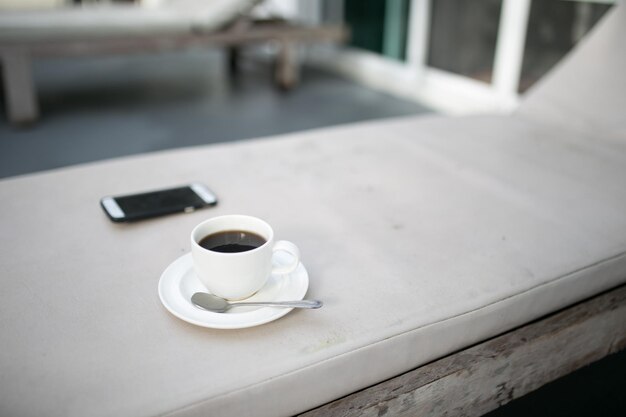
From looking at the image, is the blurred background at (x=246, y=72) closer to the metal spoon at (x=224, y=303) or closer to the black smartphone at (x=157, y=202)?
the black smartphone at (x=157, y=202)

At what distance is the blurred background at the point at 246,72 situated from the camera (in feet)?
8.39

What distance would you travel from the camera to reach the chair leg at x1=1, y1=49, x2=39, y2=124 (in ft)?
8.25

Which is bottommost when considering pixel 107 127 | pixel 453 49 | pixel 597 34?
pixel 107 127

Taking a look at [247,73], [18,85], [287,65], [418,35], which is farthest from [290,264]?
[247,73]

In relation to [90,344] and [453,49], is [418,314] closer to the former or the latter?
[90,344]

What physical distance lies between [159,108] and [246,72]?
105cm

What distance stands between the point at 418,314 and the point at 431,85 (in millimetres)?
2687

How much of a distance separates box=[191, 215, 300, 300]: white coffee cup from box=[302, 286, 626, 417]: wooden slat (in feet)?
0.59

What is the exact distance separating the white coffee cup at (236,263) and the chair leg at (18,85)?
2.23m

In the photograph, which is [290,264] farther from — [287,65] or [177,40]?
[287,65]

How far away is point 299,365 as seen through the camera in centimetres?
66

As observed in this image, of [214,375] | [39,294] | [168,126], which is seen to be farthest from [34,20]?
[214,375]

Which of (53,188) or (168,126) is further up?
(53,188)

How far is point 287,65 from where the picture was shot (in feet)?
11.1
